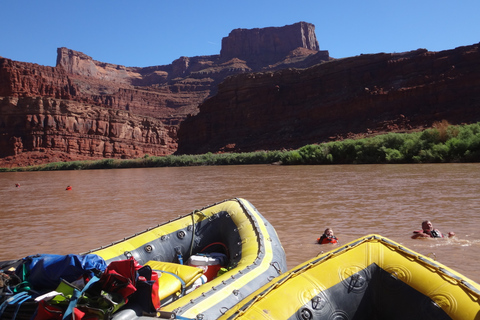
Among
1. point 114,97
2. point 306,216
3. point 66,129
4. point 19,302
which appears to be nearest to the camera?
point 19,302

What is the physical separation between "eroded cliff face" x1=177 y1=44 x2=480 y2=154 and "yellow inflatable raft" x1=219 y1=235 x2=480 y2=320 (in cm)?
4599

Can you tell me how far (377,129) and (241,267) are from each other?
4839 cm

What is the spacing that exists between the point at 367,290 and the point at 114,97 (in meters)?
124

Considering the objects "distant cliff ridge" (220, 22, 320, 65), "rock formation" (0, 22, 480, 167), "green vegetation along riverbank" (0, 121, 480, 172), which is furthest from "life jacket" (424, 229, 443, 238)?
"distant cliff ridge" (220, 22, 320, 65)

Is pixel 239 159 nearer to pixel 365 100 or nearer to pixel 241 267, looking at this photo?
pixel 365 100

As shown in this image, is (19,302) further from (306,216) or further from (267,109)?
(267,109)

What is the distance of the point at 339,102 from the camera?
56.4m

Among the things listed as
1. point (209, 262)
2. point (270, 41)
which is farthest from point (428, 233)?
point (270, 41)

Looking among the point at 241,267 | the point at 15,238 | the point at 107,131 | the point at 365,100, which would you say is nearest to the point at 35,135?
the point at 107,131

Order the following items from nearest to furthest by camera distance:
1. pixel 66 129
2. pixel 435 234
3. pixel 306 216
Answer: pixel 435 234
pixel 306 216
pixel 66 129

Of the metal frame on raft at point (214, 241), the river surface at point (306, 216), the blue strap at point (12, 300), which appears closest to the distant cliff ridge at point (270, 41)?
the river surface at point (306, 216)

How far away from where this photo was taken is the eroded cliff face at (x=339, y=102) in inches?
1850

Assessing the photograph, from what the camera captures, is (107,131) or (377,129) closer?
(377,129)

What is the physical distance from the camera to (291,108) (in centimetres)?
6266
